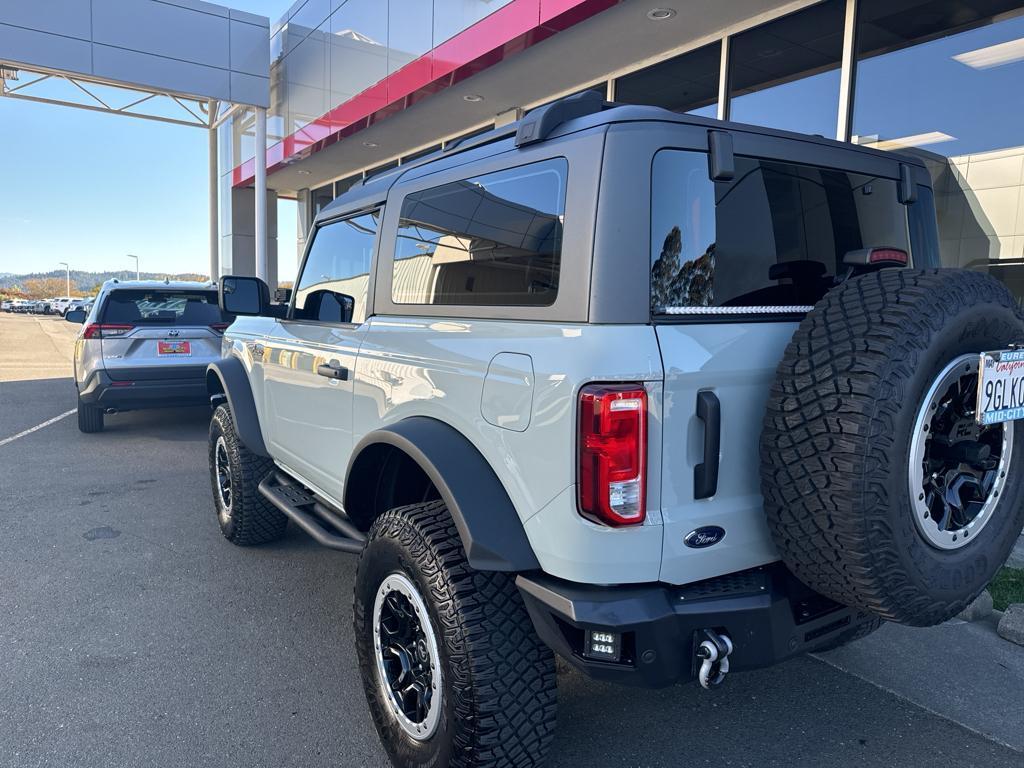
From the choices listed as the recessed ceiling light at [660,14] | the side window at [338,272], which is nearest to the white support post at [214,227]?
the recessed ceiling light at [660,14]

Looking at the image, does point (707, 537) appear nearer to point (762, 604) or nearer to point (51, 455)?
point (762, 604)

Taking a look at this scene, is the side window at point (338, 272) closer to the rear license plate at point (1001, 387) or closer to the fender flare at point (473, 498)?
the fender flare at point (473, 498)

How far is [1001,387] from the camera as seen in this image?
205 cm

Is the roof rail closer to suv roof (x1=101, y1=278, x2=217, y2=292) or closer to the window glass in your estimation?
the window glass

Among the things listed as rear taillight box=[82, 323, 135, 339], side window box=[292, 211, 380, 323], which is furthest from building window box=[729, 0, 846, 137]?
rear taillight box=[82, 323, 135, 339]

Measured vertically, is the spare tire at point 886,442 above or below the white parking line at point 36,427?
above

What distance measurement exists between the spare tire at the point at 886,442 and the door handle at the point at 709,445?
5.4 inches

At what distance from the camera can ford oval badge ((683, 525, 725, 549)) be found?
1.91 meters

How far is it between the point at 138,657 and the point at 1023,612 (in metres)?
4.05

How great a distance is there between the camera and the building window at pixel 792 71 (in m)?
6.14

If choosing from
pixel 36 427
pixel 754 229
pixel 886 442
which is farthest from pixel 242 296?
pixel 36 427

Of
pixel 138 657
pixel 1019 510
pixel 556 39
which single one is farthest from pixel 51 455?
pixel 1019 510

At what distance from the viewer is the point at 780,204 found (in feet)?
7.38

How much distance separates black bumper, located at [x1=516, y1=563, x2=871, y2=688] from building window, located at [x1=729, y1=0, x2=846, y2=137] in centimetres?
539
